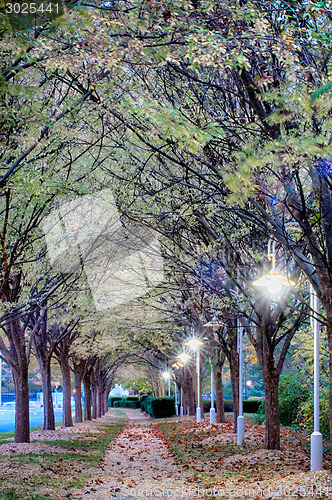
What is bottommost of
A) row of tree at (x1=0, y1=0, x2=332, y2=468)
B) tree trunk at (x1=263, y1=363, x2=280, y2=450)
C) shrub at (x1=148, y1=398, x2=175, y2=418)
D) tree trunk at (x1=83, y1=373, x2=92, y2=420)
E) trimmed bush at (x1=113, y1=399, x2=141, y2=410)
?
trimmed bush at (x1=113, y1=399, x2=141, y2=410)

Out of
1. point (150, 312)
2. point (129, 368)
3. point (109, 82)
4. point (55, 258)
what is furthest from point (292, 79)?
point (129, 368)

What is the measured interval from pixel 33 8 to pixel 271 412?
1071cm

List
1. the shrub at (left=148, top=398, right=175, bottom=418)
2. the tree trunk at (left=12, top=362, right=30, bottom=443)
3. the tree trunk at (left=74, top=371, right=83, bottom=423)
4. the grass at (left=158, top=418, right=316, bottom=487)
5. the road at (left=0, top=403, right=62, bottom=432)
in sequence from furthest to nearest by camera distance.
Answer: the shrub at (left=148, top=398, right=175, bottom=418), the road at (left=0, top=403, right=62, bottom=432), the tree trunk at (left=74, top=371, right=83, bottom=423), the tree trunk at (left=12, top=362, right=30, bottom=443), the grass at (left=158, top=418, right=316, bottom=487)

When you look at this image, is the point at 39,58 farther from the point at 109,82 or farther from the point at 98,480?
the point at 98,480

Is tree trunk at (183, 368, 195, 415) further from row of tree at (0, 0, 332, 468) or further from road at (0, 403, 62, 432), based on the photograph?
row of tree at (0, 0, 332, 468)

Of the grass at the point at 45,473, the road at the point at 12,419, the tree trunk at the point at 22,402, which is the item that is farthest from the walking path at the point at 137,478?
the road at the point at 12,419

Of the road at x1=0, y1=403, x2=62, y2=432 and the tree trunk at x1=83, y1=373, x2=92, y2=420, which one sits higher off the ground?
the tree trunk at x1=83, y1=373, x2=92, y2=420

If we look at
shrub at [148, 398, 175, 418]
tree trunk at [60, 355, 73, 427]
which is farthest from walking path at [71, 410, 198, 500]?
shrub at [148, 398, 175, 418]

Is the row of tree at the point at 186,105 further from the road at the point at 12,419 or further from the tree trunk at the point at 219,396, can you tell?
the road at the point at 12,419

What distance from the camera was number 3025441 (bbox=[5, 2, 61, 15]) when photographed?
6070 millimetres

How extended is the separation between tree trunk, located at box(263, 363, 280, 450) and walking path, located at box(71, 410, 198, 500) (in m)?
2.48

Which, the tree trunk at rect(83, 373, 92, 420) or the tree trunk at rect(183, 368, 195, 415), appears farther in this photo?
the tree trunk at rect(83, 373, 92, 420)

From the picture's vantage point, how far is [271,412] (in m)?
Answer: 13.2

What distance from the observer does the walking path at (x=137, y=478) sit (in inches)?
348
